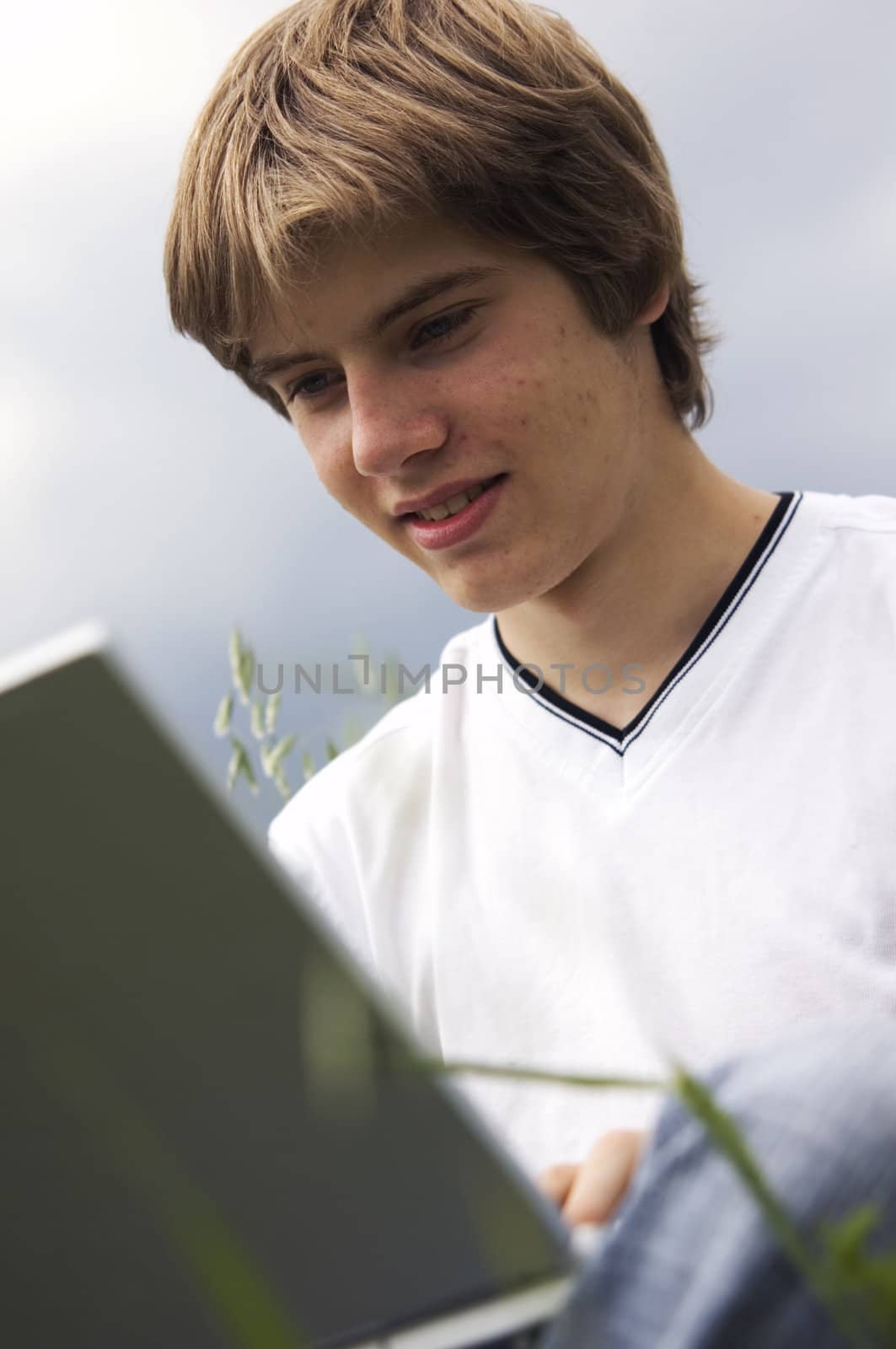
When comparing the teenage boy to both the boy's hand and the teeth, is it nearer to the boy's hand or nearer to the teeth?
the teeth

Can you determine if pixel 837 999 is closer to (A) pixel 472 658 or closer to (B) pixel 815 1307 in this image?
(A) pixel 472 658

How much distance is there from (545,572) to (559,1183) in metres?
0.85

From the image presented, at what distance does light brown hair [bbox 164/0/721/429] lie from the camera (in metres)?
1.49

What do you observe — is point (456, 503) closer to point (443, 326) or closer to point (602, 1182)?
point (443, 326)

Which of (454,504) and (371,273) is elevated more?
(371,273)

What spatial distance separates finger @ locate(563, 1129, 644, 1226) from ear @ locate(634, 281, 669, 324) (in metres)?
1.19

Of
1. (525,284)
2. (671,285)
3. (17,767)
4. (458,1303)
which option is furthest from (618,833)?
(17,767)

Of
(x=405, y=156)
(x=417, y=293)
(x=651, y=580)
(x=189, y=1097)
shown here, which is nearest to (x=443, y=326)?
(x=417, y=293)

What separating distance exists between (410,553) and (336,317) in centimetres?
35

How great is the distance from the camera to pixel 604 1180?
0.84m

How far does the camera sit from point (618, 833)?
1555 mm

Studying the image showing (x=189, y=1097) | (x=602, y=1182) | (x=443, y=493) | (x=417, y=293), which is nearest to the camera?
(x=189, y=1097)

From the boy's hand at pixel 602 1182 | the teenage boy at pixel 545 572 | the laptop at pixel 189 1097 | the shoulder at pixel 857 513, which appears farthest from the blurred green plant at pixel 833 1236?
the shoulder at pixel 857 513

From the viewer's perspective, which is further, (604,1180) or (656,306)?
(656,306)
